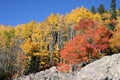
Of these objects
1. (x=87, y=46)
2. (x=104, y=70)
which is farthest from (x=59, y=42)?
(x=104, y=70)

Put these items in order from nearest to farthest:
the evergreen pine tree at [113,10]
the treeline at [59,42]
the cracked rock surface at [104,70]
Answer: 1. the cracked rock surface at [104,70]
2. the treeline at [59,42]
3. the evergreen pine tree at [113,10]

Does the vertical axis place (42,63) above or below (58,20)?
below

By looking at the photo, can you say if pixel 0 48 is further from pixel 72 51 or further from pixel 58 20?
pixel 72 51

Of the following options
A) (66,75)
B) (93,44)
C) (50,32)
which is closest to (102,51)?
(93,44)

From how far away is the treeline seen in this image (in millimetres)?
52656

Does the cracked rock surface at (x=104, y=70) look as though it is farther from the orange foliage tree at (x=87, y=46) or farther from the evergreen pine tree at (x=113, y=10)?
the evergreen pine tree at (x=113, y=10)

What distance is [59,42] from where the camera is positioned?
282 feet

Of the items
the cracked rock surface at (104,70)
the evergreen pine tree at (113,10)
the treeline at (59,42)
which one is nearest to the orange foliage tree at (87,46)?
the treeline at (59,42)

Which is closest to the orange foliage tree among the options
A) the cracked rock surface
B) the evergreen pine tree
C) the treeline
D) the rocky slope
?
the treeline

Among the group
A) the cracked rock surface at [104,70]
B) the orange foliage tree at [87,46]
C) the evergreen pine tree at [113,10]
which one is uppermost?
the evergreen pine tree at [113,10]

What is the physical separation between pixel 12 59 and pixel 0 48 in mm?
6952

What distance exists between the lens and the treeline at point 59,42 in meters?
52.7

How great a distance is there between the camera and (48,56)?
74688mm

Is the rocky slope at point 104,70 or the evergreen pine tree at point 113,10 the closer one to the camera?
the rocky slope at point 104,70
